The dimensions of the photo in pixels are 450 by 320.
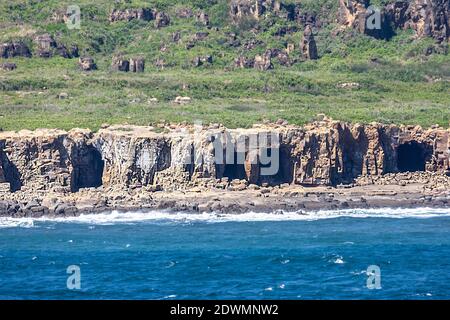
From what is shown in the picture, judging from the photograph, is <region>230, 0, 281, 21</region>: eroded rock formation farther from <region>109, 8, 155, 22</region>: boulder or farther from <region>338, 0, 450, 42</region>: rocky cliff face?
<region>109, 8, 155, 22</region>: boulder

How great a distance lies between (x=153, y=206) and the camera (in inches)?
3145

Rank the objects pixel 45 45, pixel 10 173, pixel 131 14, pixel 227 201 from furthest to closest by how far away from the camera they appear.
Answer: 1. pixel 131 14
2. pixel 45 45
3. pixel 10 173
4. pixel 227 201

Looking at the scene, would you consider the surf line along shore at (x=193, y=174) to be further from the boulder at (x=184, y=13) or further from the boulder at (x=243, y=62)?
the boulder at (x=184, y=13)

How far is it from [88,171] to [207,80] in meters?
21.1

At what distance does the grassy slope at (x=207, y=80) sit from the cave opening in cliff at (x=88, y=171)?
236cm

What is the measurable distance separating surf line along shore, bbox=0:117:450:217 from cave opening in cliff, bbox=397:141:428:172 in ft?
9.50

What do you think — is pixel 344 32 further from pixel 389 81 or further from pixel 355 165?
pixel 355 165

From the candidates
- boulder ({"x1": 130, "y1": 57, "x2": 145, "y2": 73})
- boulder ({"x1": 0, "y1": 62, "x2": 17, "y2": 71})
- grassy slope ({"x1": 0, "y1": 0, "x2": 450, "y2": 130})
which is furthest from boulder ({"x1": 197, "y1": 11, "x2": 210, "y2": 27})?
boulder ({"x1": 0, "y1": 62, "x2": 17, "y2": 71})

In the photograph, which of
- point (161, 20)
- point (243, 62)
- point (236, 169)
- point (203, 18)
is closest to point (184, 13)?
point (203, 18)

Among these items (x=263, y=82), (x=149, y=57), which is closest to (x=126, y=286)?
(x=263, y=82)

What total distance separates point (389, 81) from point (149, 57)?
67.1 ft

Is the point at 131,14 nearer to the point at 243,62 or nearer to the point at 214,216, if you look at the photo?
the point at 243,62

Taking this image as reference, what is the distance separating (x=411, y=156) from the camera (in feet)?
294

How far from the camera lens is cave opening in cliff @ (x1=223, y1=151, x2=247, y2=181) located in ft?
271
